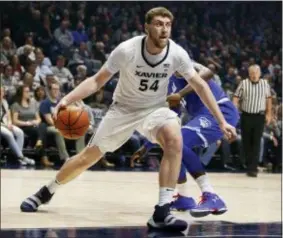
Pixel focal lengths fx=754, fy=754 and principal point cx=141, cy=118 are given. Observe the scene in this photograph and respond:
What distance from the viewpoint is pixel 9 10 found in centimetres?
1384

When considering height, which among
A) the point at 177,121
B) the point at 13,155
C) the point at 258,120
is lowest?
the point at 13,155

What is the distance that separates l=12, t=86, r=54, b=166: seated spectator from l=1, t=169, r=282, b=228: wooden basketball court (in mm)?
1027

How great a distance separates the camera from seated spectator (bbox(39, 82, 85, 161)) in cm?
1035

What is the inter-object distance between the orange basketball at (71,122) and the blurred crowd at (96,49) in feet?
16.2

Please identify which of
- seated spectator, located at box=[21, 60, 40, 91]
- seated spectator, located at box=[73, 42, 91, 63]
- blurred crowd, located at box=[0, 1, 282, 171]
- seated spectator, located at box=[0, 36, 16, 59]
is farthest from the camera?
seated spectator, located at box=[73, 42, 91, 63]

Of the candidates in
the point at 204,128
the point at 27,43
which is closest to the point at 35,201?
the point at 204,128

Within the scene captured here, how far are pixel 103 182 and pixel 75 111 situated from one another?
335 centimetres

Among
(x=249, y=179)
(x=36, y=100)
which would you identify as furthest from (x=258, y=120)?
(x=36, y=100)

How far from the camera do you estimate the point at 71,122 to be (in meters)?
5.34

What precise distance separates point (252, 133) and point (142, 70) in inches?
214

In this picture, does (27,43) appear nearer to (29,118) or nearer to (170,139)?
(29,118)

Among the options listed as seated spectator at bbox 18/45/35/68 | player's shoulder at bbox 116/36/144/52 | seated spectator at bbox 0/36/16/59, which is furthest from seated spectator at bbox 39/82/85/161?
player's shoulder at bbox 116/36/144/52

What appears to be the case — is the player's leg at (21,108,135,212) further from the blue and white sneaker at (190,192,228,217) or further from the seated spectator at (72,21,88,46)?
the seated spectator at (72,21,88,46)

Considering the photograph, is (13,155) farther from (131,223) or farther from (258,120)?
(131,223)
